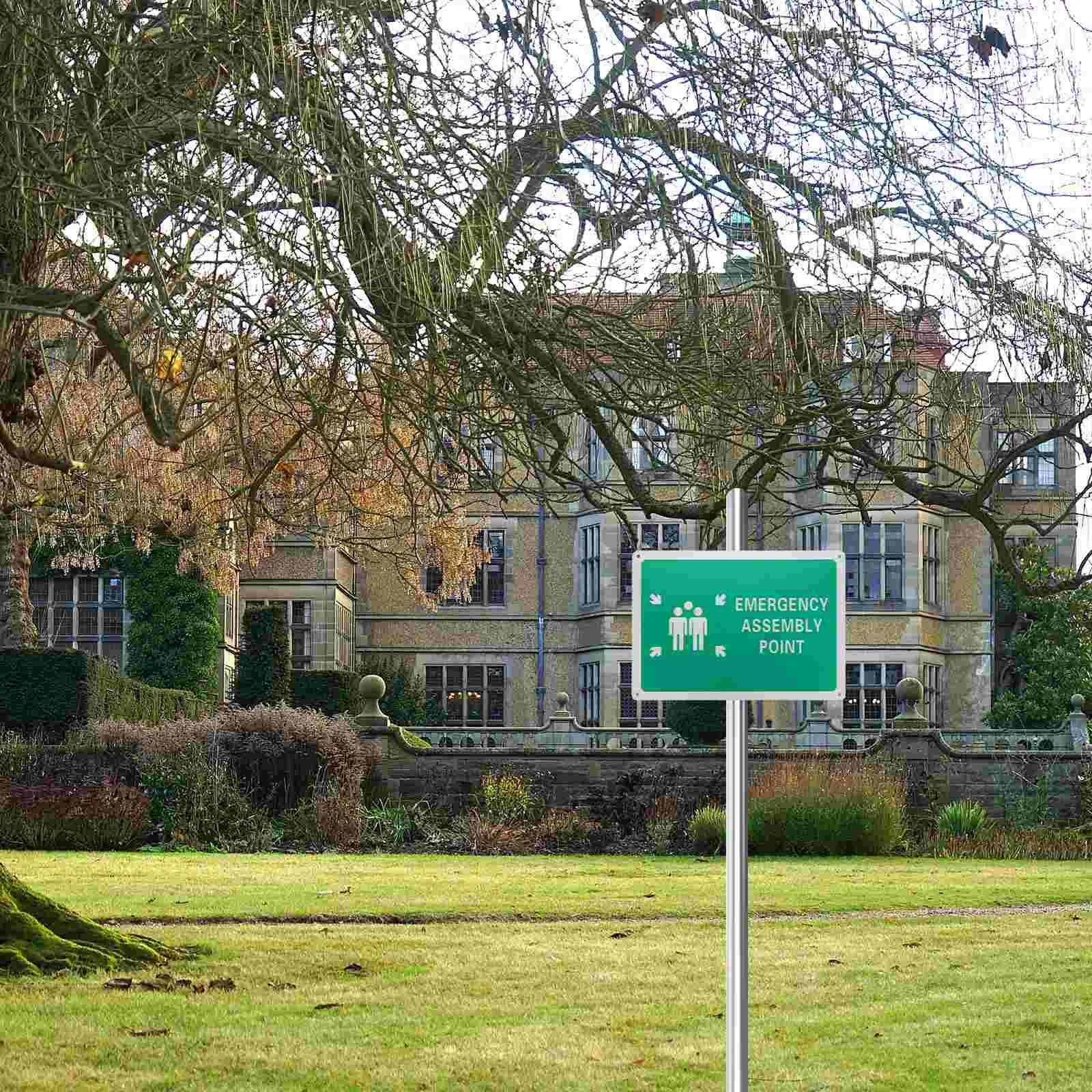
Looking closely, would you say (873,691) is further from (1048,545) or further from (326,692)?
(326,692)

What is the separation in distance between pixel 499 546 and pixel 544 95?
3177cm

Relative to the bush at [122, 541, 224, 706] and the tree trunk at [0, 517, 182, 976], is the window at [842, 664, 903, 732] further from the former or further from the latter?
Result: the tree trunk at [0, 517, 182, 976]

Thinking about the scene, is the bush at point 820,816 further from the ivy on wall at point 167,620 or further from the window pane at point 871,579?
the window pane at point 871,579

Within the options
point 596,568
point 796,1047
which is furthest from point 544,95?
point 596,568

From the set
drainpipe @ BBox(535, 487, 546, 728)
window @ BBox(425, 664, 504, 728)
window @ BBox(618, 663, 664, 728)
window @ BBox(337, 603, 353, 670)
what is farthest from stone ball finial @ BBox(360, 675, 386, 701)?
drainpipe @ BBox(535, 487, 546, 728)

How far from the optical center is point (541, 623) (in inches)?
1410

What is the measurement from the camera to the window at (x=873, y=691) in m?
33.4

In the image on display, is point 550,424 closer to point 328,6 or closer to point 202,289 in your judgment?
point 202,289

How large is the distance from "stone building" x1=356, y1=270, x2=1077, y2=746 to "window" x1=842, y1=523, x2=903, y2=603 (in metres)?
0.03

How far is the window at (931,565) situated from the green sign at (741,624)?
31.0 metres

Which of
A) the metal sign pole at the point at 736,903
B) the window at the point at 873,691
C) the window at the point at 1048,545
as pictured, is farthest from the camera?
the window at the point at 873,691

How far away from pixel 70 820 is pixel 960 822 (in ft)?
35.0

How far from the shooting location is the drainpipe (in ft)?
117

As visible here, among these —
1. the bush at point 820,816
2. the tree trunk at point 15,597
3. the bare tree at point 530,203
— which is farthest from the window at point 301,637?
the bare tree at point 530,203
